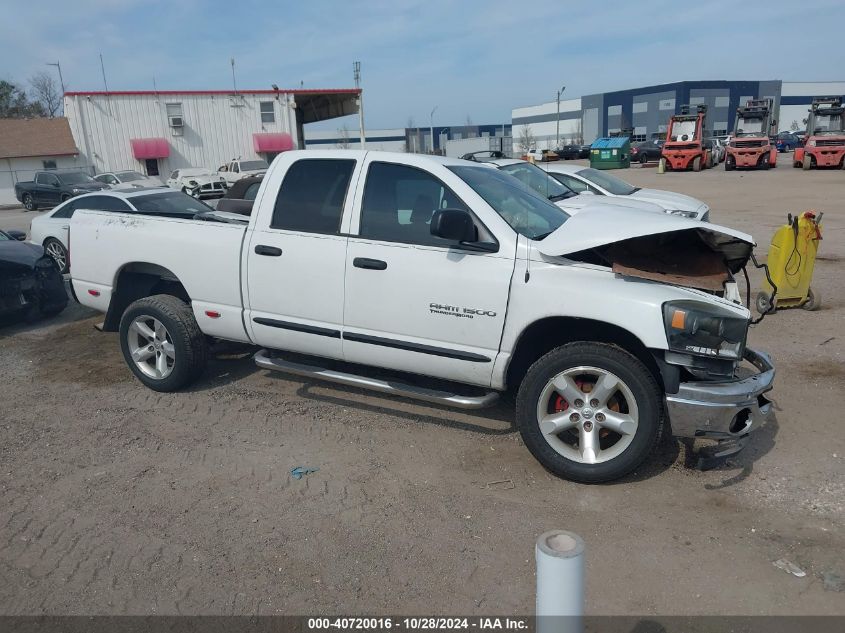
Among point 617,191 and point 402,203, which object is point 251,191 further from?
point 402,203

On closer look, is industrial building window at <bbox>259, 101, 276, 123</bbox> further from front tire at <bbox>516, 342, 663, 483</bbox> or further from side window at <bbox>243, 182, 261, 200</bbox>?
front tire at <bbox>516, 342, 663, 483</bbox>

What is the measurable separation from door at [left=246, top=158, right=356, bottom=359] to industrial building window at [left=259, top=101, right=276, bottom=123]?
123 feet

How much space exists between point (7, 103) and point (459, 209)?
262 feet

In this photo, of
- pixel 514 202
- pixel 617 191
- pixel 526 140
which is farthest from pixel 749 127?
pixel 526 140

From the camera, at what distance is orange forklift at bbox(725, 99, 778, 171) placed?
3547 cm

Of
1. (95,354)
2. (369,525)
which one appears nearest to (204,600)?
(369,525)

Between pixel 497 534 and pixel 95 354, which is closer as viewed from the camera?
pixel 497 534

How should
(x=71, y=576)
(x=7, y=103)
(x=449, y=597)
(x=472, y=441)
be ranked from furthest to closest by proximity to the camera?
(x=7, y=103) → (x=472, y=441) → (x=71, y=576) → (x=449, y=597)

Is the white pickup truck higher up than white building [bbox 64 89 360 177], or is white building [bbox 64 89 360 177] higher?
white building [bbox 64 89 360 177]

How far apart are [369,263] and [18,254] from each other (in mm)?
5976

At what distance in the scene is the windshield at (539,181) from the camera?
10.6 m

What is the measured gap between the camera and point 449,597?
3.11m

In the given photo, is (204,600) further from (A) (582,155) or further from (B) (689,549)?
(A) (582,155)

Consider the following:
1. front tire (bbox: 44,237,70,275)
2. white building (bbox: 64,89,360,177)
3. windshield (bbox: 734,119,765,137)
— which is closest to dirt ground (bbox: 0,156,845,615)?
front tire (bbox: 44,237,70,275)
